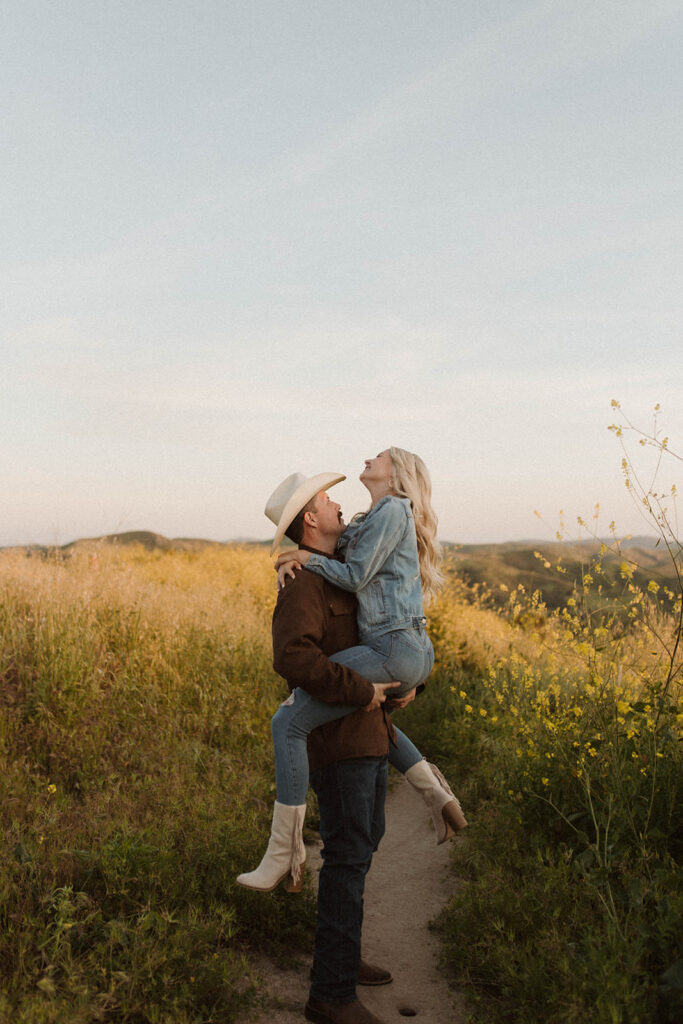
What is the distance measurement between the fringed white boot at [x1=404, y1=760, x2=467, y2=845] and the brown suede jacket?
0.55 meters

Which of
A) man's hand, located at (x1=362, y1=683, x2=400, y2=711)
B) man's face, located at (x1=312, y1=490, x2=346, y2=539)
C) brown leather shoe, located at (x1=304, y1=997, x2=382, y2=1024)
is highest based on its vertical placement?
man's face, located at (x1=312, y1=490, x2=346, y2=539)

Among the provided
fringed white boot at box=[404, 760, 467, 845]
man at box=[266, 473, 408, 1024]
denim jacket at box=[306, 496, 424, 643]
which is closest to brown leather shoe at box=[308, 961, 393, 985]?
man at box=[266, 473, 408, 1024]

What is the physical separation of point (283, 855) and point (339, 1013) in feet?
2.30

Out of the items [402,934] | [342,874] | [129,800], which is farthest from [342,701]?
[129,800]

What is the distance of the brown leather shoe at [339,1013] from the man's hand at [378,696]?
1311 mm

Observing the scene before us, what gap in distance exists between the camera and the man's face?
3486 millimetres

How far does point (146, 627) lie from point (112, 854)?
4197 millimetres

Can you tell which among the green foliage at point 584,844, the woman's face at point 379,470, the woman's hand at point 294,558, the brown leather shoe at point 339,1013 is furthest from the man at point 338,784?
the green foliage at point 584,844

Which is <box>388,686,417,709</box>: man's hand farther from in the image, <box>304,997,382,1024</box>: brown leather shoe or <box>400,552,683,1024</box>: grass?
<box>304,997,382,1024</box>: brown leather shoe

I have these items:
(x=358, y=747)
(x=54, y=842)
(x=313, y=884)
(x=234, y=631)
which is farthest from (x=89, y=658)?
(x=358, y=747)

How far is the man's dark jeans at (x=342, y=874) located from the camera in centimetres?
325

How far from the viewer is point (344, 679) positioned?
122 inches

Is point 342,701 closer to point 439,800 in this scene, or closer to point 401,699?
point 401,699

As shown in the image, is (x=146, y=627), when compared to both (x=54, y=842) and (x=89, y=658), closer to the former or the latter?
(x=89, y=658)
